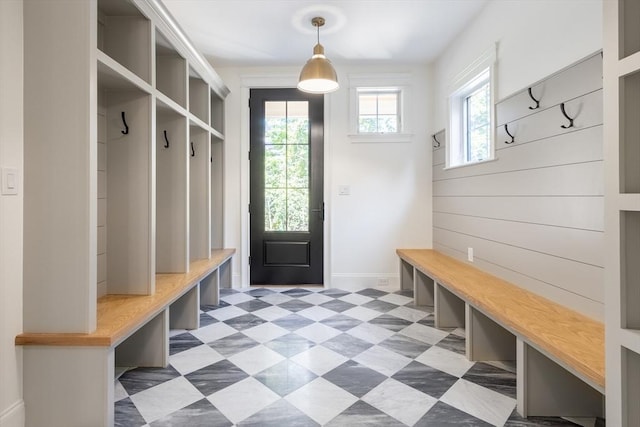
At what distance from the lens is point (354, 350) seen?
237 cm

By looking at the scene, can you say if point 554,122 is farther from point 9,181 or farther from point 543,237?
point 9,181

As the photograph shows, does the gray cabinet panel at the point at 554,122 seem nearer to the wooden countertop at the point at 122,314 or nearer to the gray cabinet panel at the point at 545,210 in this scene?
the gray cabinet panel at the point at 545,210

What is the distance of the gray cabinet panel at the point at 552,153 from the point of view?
1710 millimetres

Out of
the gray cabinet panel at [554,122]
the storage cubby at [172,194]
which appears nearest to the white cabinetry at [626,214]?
the gray cabinet panel at [554,122]

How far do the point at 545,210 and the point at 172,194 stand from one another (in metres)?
2.53

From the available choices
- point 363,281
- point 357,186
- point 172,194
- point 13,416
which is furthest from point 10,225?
point 363,281

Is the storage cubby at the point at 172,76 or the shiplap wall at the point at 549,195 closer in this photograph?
the shiplap wall at the point at 549,195

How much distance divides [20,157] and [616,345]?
7.69ft

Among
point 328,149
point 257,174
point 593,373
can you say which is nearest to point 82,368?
point 593,373

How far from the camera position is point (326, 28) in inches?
126

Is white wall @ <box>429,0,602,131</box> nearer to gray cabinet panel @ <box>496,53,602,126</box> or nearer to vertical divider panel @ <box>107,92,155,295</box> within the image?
gray cabinet panel @ <box>496,53,602,126</box>

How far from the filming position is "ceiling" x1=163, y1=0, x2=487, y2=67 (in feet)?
9.32

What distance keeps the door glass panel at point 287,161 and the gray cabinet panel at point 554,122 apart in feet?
7.04

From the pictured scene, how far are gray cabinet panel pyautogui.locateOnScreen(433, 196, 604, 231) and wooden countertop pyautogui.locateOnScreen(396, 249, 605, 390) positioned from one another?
45 cm
